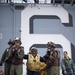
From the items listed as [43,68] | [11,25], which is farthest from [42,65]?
[11,25]

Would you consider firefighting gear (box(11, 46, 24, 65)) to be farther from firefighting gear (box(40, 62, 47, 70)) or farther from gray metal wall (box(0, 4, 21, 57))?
gray metal wall (box(0, 4, 21, 57))

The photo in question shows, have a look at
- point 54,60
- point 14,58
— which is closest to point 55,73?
point 54,60

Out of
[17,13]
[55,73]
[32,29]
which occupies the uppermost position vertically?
[17,13]

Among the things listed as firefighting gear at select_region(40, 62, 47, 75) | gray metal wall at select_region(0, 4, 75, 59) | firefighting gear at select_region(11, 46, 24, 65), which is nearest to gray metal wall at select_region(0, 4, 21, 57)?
gray metal wall at select_region(0, 4, 75, 59)

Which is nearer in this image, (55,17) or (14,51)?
(14,51)

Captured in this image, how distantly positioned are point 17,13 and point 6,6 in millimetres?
552

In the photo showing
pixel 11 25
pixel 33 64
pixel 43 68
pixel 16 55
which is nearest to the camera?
pixel 16 55

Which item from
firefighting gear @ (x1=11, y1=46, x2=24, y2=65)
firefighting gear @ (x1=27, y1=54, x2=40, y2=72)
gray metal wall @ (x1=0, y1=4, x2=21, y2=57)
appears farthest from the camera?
gray metal wall @ (x1=0, y1=4, x2=21, y2=57)

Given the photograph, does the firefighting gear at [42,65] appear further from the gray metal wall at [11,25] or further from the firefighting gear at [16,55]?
the gray metal wall at [11,25]

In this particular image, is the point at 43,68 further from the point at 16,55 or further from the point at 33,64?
the point at 16,55

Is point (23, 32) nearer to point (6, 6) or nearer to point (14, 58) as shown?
point (6, 6)

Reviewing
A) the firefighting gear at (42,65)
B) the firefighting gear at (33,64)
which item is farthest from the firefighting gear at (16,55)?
the firefighting gear at (42,65)

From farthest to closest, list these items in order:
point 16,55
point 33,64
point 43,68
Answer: point 43,68 < point 33,64 < point 16,55

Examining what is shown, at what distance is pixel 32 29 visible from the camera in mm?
8875
